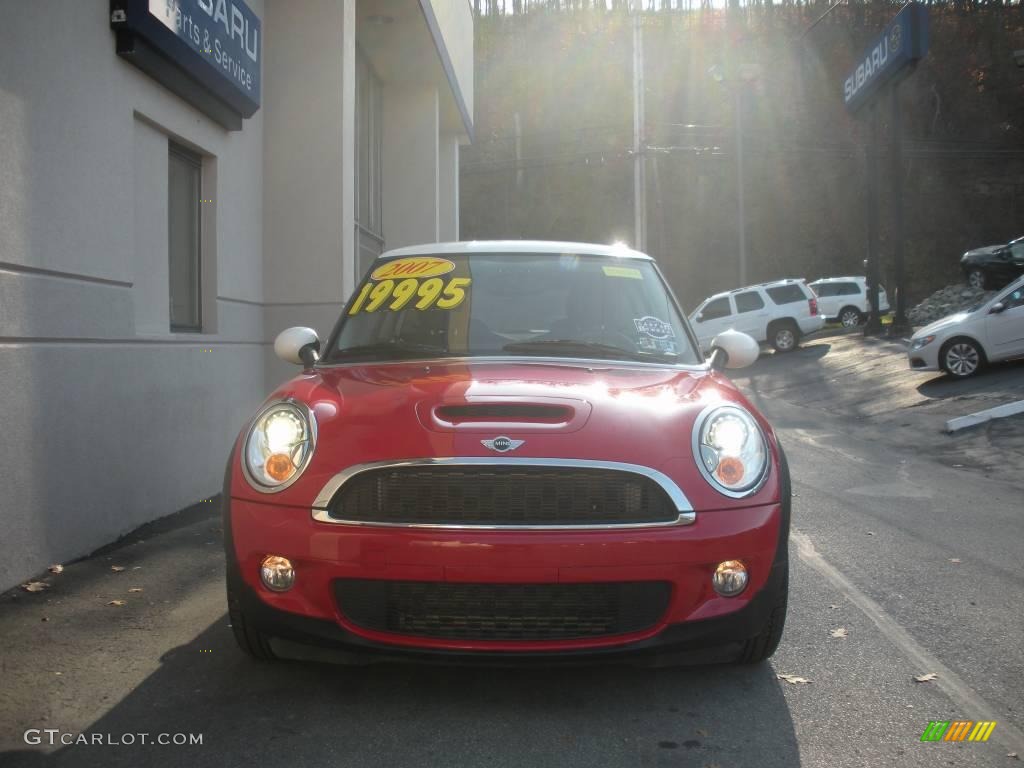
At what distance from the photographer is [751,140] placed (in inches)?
2186

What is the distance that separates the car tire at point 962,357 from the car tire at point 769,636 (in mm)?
13025

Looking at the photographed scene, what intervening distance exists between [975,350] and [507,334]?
12762 mm

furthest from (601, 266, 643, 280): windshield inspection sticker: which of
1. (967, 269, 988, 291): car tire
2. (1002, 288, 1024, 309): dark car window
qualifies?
(967, 269, 988, 291): car tire

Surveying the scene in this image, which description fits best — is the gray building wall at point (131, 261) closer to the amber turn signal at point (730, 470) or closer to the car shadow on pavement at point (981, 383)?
the amber turn signal at point (730, 470)

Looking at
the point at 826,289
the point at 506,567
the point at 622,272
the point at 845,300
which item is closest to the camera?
the point at 506,567

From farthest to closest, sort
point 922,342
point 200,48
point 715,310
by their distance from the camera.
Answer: point 715,310 → point 922,342 → point 200,48

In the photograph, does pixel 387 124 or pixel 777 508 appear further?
pixel 387 124

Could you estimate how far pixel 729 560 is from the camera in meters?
3.19

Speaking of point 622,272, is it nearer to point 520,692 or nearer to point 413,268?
point 413,268

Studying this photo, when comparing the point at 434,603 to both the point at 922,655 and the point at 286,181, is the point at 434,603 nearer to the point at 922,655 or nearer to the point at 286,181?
the point at 922,655

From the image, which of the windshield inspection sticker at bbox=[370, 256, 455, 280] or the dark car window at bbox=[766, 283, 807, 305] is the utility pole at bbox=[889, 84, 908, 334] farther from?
the windshield inspection sticker at bbox=[370, 256, 455, 280]

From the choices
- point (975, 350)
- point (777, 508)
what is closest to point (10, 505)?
point (777, 508)

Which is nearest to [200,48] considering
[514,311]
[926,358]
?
[514,311]

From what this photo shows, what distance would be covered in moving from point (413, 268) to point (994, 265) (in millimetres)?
24266
